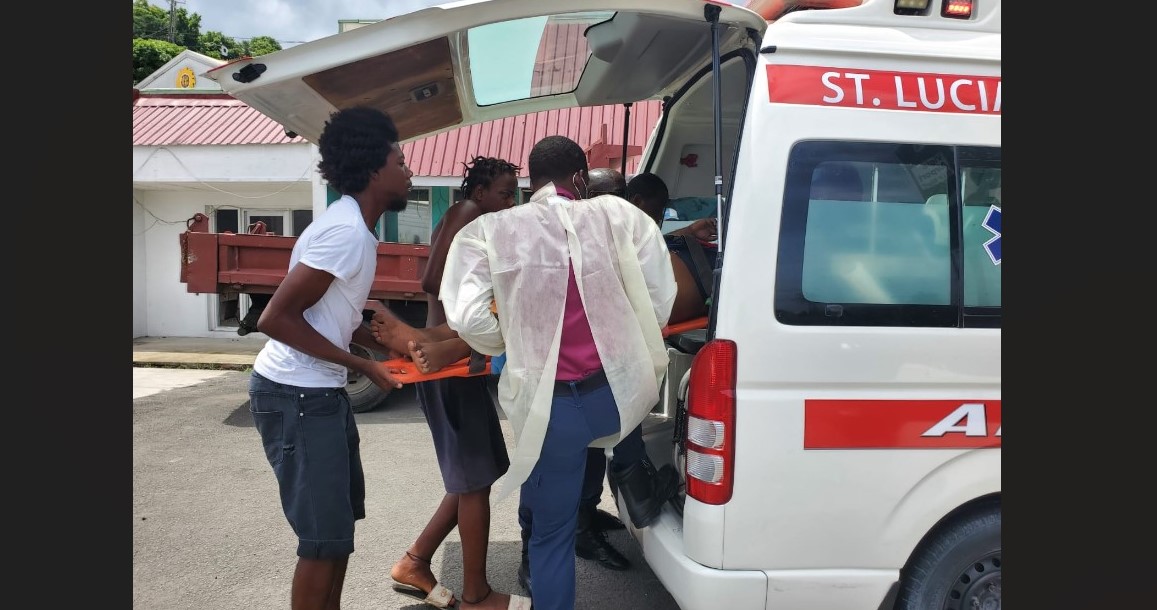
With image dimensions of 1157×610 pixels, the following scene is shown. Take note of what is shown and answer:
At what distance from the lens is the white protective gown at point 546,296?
2.33 meters

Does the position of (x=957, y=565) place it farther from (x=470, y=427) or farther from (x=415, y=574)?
(x=415, y=574)

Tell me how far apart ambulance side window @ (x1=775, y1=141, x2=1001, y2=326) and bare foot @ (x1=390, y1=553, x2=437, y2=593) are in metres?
2.02

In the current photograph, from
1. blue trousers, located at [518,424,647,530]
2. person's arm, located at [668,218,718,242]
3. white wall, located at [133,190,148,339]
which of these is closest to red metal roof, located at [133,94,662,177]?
white wall, located at [133,190,148,339]

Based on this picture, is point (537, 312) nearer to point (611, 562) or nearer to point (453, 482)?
point (453, 482)

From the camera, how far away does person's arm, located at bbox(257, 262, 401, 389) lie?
210 centimetres

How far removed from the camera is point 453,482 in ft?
9.53

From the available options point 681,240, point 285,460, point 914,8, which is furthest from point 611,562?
point 914,8

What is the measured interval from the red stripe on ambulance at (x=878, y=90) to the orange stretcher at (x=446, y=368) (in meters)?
0.92

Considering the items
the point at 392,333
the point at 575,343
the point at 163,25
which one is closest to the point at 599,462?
the point at 575,343

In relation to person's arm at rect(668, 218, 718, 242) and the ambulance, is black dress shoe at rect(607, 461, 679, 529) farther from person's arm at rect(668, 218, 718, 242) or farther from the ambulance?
person's arm at rect(668, 218, 718, 242)

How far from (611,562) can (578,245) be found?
6.20 feet

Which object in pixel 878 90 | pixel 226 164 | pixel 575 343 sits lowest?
pixel 575 343

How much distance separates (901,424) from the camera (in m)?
2.23

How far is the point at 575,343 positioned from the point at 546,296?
7.3 inches
